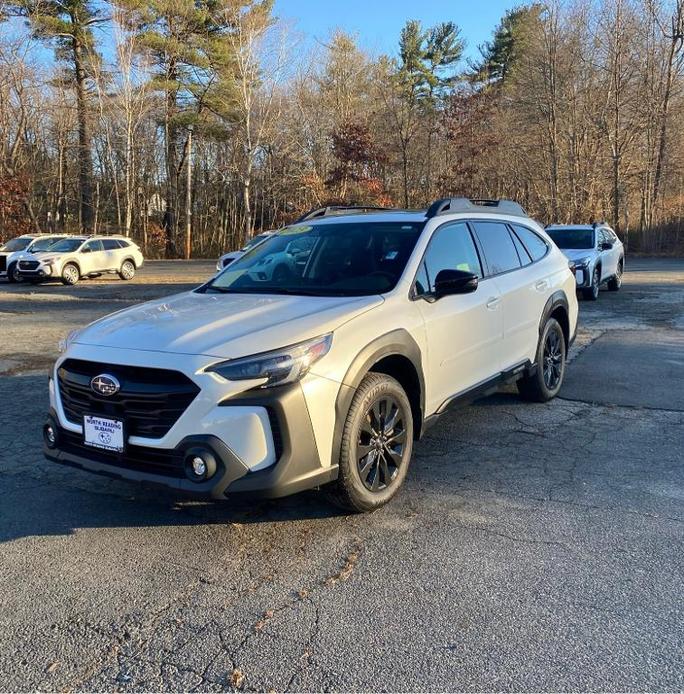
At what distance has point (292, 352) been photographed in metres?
3.33

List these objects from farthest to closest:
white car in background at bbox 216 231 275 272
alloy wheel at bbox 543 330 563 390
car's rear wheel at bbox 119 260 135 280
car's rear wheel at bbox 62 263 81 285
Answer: car's rear wheel at bbox 119 260 135 280 → car's rear wheel at bbox 62 263 81 285 → white car in background at bbox 216 231 275 272 → alloy wheel at bbox 543 330 563 390

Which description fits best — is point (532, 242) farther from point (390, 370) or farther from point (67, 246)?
point (67, 246)

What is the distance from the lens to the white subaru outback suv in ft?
10.6

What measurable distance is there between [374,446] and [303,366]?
2.57ft

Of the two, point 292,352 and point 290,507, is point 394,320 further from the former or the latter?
point 290,507

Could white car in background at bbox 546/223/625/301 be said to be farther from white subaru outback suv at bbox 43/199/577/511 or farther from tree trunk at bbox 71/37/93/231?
tree trunk at bbox 71/37/93/231

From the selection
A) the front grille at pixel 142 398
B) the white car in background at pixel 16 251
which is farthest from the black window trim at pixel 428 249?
the white car in background at pixel 16 251

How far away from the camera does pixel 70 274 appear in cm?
2142

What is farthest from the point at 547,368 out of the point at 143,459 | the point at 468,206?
the point at 143,459

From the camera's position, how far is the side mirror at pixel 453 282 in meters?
4.33

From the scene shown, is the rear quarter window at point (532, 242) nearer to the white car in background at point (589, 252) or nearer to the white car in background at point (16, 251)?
the white car in background at point (589, 252)

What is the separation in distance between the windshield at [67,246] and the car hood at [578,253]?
15618 mm

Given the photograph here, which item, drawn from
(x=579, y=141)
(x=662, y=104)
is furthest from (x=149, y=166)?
(x=662, y=104)

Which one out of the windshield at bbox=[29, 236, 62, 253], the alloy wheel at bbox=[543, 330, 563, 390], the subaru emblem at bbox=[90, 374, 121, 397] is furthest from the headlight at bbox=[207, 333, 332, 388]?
the windshield at bbox=[29, 236, 62, 253]
